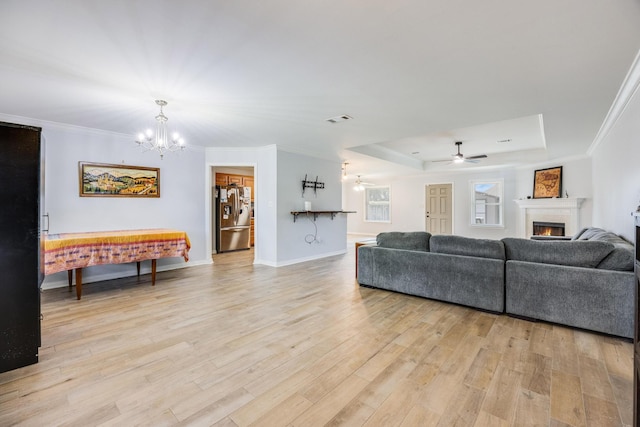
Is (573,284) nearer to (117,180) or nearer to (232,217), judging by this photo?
(117,180)

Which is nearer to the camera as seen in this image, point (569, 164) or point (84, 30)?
point (84, 30)

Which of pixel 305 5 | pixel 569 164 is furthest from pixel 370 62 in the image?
pixel 569 164

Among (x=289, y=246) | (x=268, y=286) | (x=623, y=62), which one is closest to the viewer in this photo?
(x=623, y=62)

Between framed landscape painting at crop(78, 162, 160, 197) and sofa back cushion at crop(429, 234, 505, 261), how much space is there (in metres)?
4.59

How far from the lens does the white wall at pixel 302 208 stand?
18.5 ft

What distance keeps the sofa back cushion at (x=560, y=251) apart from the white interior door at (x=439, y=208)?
6.20 meters

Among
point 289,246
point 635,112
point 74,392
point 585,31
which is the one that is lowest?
point 74,392

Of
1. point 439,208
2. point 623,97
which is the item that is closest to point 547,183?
point 439,208

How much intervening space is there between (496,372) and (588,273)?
145 centimetres

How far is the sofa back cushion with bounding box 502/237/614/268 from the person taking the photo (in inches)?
102

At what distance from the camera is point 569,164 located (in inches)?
253

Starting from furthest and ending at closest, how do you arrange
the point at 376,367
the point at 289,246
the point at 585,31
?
the point at 289,246 → the point at 376,367 → the point at 585,31

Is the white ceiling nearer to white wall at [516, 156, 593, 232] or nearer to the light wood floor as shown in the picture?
the light wood floor

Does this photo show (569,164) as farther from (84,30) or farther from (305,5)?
(84,30)
